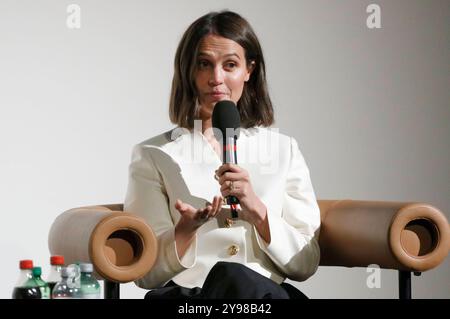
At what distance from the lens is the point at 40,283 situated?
2.43 metres

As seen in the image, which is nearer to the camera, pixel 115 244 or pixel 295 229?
pixel 115 244

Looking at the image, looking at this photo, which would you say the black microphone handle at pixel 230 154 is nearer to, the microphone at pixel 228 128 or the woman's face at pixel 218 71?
the microphone at pixel 228 128

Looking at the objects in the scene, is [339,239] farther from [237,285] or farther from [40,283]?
[40,283]

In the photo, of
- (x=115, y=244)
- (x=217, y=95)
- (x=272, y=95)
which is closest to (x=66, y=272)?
(x=115, y=244)

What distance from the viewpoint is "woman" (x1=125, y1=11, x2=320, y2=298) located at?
9.14 ft

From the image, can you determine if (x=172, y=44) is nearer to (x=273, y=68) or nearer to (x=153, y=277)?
(x=273, y=68)

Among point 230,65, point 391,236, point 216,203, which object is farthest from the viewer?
point 230,65

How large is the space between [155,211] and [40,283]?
533 mm

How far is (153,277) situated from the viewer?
280 centimetres

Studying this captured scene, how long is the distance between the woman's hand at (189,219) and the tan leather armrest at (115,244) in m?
0.09

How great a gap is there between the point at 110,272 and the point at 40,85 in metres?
1.68

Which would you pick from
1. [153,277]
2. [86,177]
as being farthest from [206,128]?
[86,177]

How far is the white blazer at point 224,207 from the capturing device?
281 cm

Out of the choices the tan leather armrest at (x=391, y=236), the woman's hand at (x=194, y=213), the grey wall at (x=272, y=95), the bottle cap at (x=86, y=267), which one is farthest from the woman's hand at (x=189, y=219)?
the grey wall at (x=272, y=95)
